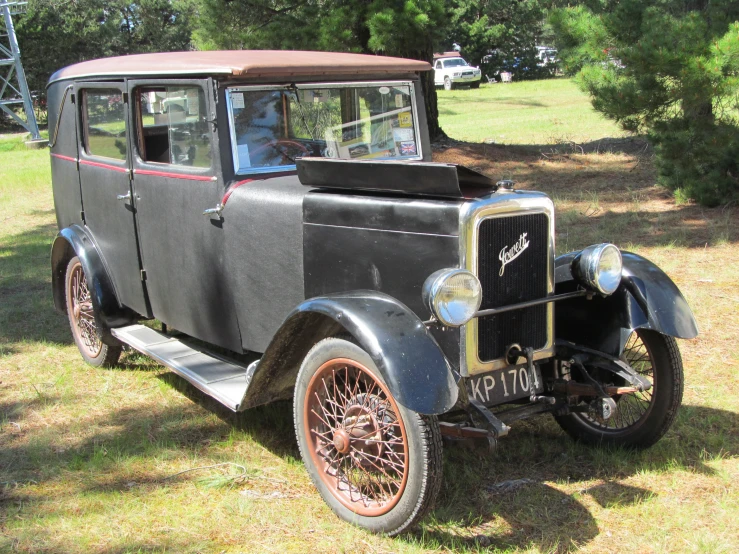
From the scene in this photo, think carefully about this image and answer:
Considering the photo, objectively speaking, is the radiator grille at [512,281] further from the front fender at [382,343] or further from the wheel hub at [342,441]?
the wheel hub at [342,441]

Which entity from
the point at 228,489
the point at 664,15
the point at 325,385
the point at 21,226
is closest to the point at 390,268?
the point at 325,385

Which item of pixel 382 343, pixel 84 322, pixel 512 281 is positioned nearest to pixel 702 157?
pixel 512 281

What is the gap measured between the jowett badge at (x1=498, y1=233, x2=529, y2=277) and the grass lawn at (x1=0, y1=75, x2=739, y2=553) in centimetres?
99

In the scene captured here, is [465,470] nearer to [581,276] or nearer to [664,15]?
[581,276]

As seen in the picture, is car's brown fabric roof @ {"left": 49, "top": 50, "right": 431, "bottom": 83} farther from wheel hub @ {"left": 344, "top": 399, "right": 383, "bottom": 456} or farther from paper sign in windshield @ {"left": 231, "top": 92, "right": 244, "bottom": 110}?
wheel hub @ {"left": 344, "top": 399, "right": 383, "bottom": 456}

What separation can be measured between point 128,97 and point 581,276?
8.53ft

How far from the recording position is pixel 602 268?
318cm

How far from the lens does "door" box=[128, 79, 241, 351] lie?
12.2 feet

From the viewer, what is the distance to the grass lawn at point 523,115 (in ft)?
44.9

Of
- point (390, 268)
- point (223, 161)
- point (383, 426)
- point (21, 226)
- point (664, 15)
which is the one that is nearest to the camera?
point (383, 426)

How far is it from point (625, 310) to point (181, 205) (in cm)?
221

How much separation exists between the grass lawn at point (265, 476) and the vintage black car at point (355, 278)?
0.71ft

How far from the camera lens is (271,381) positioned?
129 inches

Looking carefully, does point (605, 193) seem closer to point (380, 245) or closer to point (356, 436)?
point (380, 245)
